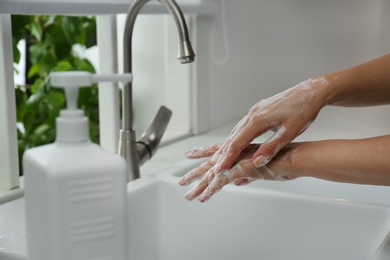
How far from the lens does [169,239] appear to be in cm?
115

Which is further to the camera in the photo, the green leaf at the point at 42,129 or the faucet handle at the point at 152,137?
the green leaf at the point at 42,129

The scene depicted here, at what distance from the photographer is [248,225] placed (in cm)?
112

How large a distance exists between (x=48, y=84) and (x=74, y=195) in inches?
52.1

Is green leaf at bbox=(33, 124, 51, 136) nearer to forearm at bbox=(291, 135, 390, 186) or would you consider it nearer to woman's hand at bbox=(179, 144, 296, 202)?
woman's hand at bbox=(179, 144, 296, 202)

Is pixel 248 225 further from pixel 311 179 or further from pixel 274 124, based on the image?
pixel 311 179

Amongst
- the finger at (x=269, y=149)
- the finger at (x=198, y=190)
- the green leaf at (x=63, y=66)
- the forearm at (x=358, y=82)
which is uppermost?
the forearm at (x=358, y=82)

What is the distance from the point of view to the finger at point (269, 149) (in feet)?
2.88

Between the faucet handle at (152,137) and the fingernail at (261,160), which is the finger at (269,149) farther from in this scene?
the faucet handle at (152,137)

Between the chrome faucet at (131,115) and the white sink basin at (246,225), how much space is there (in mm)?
68

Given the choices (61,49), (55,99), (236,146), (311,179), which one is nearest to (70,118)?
(236,146)

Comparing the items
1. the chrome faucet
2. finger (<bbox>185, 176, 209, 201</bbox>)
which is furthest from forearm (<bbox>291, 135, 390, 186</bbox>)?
the chrome faucet

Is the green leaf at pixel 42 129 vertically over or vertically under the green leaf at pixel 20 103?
under

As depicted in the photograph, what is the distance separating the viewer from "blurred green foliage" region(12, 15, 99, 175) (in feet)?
5.85

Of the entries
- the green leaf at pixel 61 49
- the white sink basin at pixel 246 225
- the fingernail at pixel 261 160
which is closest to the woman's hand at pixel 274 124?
the fingernail at pixel 261 160
